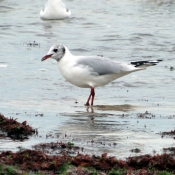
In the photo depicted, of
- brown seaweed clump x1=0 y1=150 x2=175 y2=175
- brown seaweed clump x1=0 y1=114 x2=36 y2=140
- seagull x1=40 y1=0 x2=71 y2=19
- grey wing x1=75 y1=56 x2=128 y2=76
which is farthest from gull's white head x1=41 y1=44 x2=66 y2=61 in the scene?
seagull x1=40 y1=0 x2=71 y2=19

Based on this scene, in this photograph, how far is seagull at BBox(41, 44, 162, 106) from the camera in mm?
10375

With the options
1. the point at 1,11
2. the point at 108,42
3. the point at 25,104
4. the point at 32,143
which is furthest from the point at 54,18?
the point at 32,143

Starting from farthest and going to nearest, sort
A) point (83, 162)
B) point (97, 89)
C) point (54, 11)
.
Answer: point (54, 11), point (97, 89), point (83, 162)

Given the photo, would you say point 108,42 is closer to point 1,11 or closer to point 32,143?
point 1,11

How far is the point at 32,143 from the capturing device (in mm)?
6992

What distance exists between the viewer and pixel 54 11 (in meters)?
21.0

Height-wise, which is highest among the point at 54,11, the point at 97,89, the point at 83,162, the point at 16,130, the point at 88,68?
the point at 54,11

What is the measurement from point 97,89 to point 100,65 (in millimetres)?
1294

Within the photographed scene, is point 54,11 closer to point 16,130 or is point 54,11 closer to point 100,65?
point 100,65

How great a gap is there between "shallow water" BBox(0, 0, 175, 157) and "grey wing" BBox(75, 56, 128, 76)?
500mm

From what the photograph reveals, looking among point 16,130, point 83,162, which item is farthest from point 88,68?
point 83,162

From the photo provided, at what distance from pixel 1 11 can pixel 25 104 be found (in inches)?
469

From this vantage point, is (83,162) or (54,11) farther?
(54,11)

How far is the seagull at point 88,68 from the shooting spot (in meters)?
10.4
